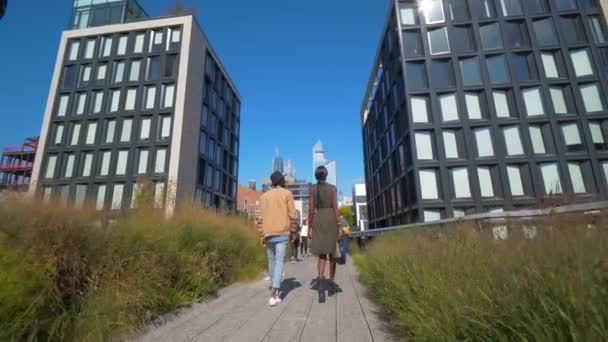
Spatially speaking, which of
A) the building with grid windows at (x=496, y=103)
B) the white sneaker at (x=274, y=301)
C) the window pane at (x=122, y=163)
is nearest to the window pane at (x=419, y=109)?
the building with grid windows at (x=496, y=103)

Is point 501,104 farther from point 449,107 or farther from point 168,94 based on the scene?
point 168,94

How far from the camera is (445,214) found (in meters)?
15.5

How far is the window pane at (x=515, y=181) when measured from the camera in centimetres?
1552

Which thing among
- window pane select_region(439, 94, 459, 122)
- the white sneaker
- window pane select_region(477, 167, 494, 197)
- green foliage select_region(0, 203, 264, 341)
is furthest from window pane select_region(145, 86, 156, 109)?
window pane select_region(477, 167, 494, 197)

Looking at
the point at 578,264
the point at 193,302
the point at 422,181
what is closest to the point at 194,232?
the point at 193,302

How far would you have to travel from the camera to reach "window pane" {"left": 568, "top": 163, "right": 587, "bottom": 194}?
603 inches

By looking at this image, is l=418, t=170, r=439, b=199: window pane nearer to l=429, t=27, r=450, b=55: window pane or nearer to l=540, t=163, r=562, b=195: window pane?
l=540, t=163, r=562, b=195: window pane

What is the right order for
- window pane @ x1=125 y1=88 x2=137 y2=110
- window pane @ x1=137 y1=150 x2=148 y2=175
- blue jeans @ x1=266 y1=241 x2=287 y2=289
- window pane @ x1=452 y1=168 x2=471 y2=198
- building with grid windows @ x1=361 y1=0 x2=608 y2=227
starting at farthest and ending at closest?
1. window pane @ x1=125 y1=88 x2=137 y2=110
2. window pane @ x1=137 y1=150 x2=148 y2=175
3. window pane @ x1=452 y1=168 x2=471 y2=198
4. building with grid windows @ x1=361 y1=0 x2=608 y2=227
5. blue jeans @ x1=266 y1=241 x2=287 y2=289

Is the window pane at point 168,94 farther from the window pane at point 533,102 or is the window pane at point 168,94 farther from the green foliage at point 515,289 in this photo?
the window pane at point 533,102

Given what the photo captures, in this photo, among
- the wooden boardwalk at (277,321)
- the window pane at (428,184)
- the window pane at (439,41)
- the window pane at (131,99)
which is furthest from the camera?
the window pane at (131,99)

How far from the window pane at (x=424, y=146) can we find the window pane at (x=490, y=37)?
24.4ft

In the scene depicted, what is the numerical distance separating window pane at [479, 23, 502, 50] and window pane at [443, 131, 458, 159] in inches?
260

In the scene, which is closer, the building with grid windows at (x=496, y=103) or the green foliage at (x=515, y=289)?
the green foliage at (x=515, y=289)

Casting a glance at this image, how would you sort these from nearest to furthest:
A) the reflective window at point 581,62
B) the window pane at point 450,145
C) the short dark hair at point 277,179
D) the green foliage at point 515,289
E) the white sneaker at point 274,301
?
1. the green foliage at point 515,289
2. the white sneaker at point 274,301
3. the short dark hair at point 277,179
4. the window pane at point 450,145
5. the reflective window at point 581,62
